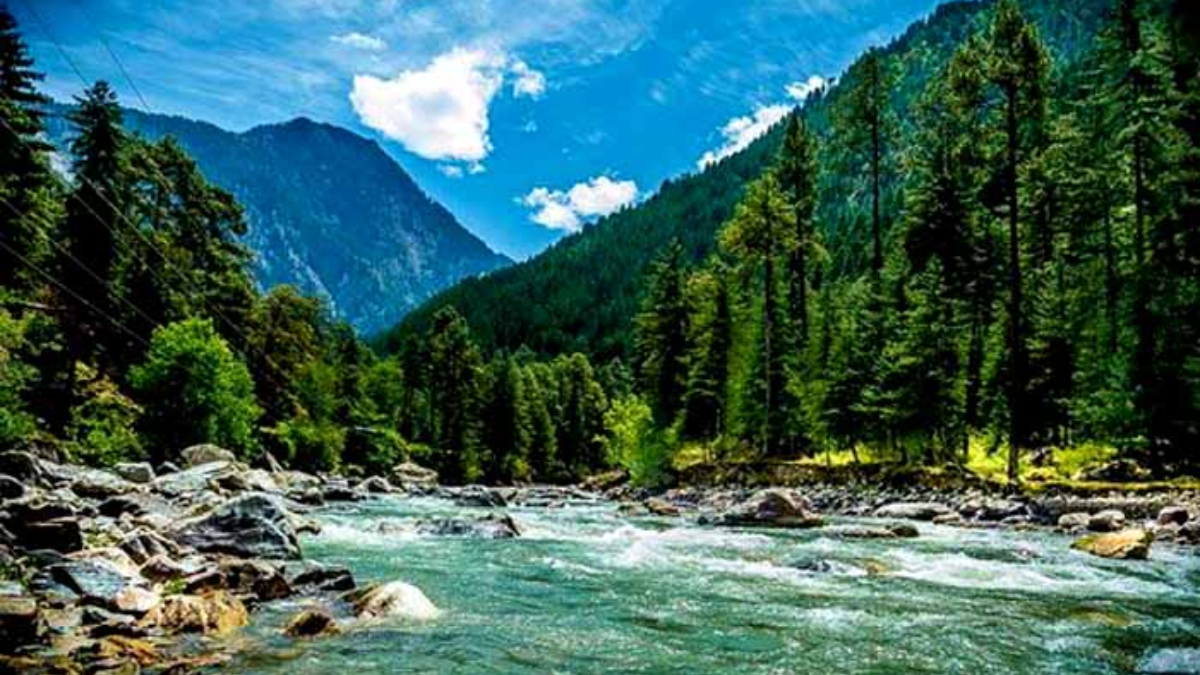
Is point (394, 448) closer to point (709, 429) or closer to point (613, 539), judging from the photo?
point (709, 429)

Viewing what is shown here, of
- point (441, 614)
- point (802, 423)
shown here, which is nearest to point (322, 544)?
point (441, 614)

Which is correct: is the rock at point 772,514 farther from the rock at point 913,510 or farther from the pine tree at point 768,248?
the pine tree at point 768,248

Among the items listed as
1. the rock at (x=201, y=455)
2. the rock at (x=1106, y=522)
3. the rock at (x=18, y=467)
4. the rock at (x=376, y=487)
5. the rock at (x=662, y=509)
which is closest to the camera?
the rock at (x=18, y=467)

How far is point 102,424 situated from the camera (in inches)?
1598

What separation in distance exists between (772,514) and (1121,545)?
35.8 feet

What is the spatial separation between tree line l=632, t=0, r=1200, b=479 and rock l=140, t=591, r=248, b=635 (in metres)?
25.4

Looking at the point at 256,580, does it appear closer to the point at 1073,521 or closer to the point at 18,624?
the point at 18,624

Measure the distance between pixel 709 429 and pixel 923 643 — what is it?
43.5 meters

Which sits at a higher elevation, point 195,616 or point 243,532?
point 243,532

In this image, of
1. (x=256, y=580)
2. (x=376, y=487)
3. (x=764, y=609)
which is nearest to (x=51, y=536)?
(x=256, y=580)

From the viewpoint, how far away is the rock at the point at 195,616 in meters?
11.8

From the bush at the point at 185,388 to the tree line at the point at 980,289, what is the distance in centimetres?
2450

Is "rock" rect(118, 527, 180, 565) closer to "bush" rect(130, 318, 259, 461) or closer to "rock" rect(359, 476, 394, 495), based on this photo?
"bush" rect(130, 318, 259, 461)

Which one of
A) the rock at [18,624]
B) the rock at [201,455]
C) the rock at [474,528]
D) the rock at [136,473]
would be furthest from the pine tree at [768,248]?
the rock at [18,624]
